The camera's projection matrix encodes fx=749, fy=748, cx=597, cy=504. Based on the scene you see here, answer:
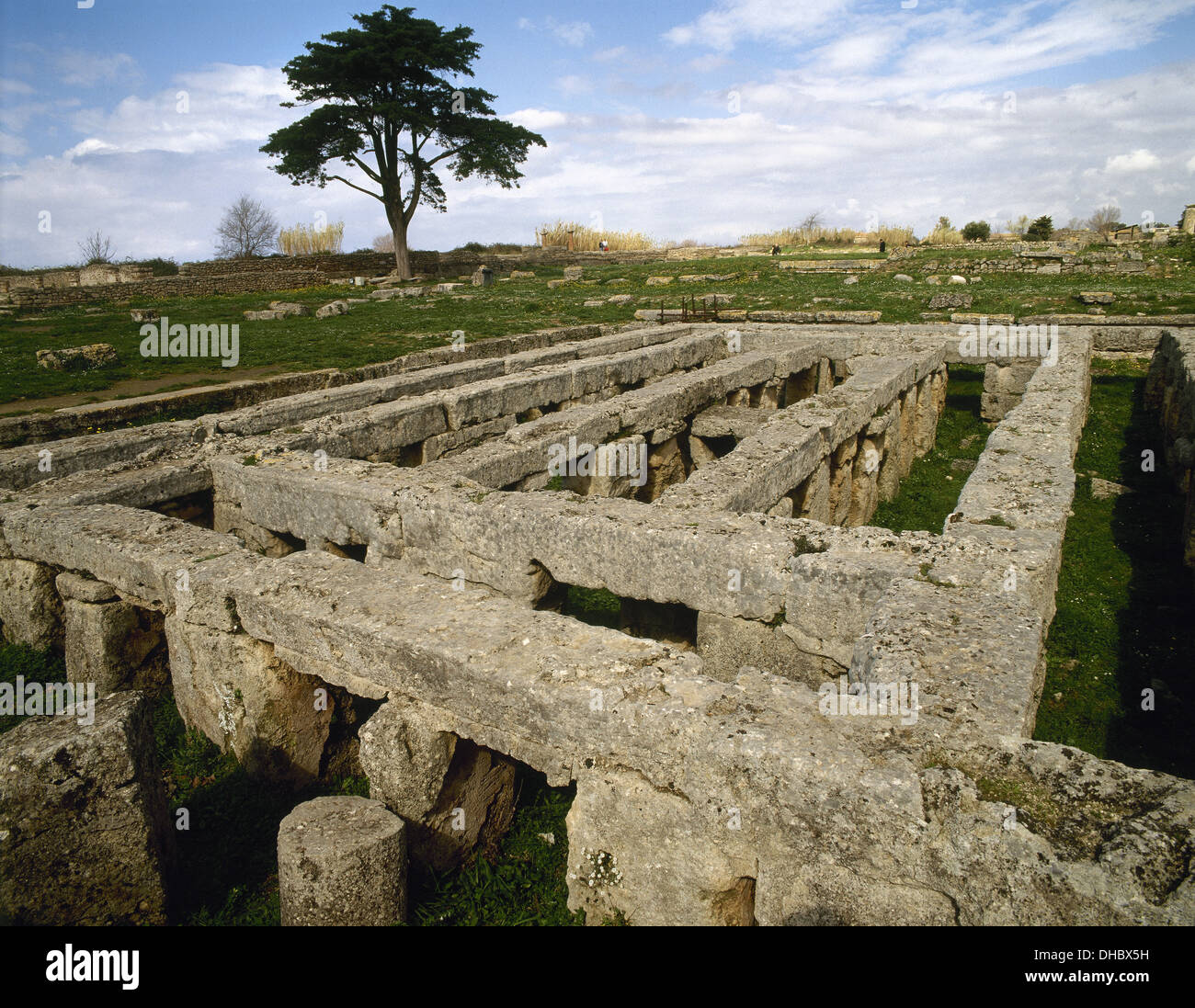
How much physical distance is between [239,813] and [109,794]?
111 centimetres

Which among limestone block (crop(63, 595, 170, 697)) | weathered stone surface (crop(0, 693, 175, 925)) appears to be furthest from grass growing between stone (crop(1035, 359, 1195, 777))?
limestone block (crop(63, 595, 170, 697))

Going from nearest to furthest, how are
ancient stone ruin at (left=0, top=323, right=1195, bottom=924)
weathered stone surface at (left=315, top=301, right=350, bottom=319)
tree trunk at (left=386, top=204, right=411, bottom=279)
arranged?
ancient stone ruin at (left=0, top=323, right=1195, bottom=924)
weathered stone surface at (left=315, top=301, right=350, bottom=319)
tree trunk at (left=386, top=204, right=411, bottom=279)

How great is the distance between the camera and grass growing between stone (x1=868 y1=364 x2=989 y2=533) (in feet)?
30.3

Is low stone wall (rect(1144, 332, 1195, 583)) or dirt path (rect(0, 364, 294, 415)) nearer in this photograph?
low stone wall (rect(1144, 332, 1195, 583))

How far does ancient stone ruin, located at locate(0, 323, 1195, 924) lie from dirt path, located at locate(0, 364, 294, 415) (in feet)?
10.9

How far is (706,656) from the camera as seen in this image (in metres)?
4.59

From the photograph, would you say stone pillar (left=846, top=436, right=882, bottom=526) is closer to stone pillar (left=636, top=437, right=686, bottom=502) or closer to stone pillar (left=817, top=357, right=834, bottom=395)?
stone pillar (left=636, top=437, right=686, bottom=502)

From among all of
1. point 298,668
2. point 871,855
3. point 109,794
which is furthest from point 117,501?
point 871,855

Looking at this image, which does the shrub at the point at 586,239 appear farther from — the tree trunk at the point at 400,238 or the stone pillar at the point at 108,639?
the stone pillar at the point at 108,639

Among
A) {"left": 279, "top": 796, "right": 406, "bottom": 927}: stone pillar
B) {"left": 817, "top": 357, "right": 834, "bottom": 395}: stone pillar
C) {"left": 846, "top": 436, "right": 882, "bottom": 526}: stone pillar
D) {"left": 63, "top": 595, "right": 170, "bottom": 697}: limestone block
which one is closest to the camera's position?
{"left": 279, "top": 796, "right": 406, "bottom": 927}: stone pillar

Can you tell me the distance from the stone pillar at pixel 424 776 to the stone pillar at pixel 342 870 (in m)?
0.41

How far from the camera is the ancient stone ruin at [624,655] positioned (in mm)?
2551

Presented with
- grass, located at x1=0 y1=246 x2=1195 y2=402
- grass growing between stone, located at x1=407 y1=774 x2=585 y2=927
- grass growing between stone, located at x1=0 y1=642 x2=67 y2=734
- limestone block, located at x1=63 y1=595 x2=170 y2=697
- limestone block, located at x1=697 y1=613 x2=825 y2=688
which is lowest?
grass growing between stone, located at x1=407 y1=774 x2=585 y2=927

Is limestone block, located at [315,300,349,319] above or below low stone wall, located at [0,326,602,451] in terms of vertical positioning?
above
